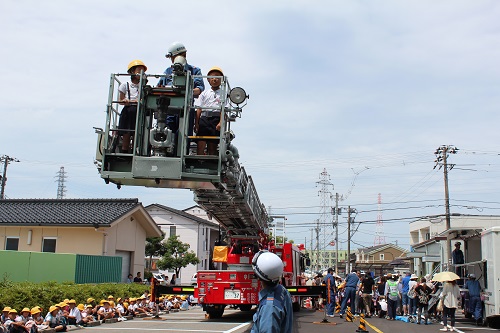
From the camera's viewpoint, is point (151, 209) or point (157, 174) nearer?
point (157, 174)

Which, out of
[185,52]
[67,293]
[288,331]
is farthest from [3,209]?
[288,331]

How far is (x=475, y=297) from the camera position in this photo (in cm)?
1673

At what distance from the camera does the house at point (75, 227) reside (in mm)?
24500

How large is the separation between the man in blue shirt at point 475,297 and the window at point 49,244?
17.6m

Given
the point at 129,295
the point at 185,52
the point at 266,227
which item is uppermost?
the point at 185,52

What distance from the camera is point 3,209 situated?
27.2 m

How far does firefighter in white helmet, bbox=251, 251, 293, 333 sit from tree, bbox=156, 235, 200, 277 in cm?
3555

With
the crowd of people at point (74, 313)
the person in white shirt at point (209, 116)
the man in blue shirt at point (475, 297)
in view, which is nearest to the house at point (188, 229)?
the crowd of people at point (74, 313)

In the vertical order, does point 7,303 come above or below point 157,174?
below

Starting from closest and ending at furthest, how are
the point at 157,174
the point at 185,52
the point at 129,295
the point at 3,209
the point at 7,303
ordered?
the point at 157,174, the point at 185,52, the point at 7,303, the point at 129,295, the point at 3,209

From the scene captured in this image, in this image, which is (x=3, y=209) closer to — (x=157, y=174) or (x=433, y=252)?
(x=157, y=174)

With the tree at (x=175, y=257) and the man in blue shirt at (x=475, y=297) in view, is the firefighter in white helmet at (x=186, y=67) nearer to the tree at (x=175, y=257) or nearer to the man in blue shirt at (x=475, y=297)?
the man in blue shirt at (x=475, y=297)

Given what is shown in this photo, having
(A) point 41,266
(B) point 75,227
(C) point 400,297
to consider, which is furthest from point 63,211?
(C) point 400,297

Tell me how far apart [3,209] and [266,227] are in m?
15.6
